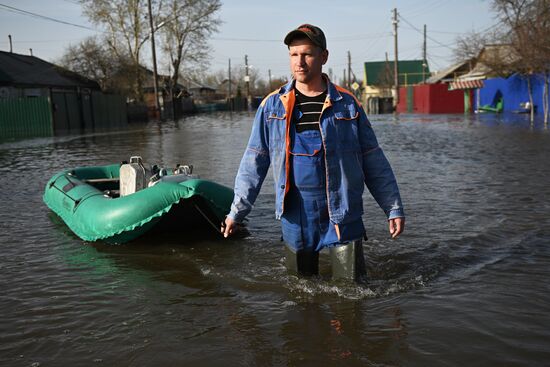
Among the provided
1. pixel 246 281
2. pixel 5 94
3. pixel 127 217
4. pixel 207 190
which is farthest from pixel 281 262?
pixel 5 94

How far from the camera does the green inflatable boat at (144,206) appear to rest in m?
5.89

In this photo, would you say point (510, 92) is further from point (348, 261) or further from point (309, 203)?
point (309, 203)

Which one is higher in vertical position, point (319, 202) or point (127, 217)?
point (319, 202)

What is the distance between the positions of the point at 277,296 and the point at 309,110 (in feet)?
4.88

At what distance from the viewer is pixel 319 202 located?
3.75 m

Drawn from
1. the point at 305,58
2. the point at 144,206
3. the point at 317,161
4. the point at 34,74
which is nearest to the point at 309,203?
the point at 317,161

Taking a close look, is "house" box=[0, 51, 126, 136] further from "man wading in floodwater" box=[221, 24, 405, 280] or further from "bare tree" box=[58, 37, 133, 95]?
"man wading in floodwater" box=[221, 24, 405, 280]

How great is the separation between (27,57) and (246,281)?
41.0 meters

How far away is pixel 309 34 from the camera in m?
3.53

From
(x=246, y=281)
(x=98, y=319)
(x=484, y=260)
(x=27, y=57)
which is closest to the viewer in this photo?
(x=98, y=319)

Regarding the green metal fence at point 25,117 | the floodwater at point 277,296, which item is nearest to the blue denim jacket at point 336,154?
the floodwater at point 277,296

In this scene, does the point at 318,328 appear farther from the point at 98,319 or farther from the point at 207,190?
the point at 207,190

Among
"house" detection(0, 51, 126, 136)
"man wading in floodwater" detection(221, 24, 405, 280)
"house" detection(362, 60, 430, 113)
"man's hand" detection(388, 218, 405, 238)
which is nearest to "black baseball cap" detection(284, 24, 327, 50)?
"man wading in floodwater" detection(221, 24, 405, 280)

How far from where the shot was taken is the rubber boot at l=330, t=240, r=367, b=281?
3.83 m
